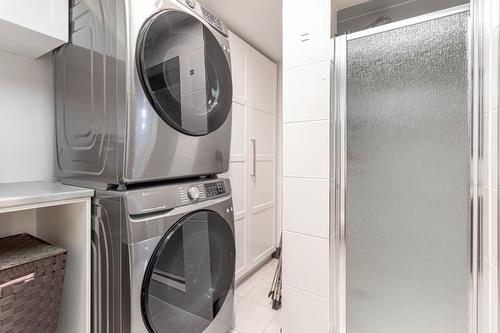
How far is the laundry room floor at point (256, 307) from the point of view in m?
1.59

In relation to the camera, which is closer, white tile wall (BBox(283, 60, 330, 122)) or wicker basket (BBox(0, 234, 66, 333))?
wicker basket (BBox(0, 234, 66, 333))

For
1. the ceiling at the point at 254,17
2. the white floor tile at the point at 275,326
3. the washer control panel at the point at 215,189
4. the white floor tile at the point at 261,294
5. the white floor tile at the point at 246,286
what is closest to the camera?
the washer control panel at the point at 215,189

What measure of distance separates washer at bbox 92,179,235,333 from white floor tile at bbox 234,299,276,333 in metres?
0.34

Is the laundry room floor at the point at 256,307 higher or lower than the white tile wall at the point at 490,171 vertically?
lower

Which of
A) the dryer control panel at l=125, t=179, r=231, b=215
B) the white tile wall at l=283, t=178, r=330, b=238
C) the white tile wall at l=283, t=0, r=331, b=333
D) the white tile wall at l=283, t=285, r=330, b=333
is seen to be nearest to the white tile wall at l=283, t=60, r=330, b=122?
the white tile wall at l=283, t=0, r=331, b=333

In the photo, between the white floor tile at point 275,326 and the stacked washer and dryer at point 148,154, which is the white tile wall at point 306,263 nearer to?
the stacked washer and dryer at point 148,154

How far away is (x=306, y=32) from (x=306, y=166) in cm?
71

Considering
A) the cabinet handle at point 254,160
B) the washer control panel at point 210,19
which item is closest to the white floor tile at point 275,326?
the cabinet handle at point 254,160

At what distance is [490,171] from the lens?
0.86m

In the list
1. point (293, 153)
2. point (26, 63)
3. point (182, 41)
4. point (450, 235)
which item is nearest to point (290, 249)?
point (293, 153)

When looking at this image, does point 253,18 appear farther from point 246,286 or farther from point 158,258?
point 246,286

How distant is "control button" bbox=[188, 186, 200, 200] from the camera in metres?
1.16

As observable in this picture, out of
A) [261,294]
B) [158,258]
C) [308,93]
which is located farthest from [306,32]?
[261,294]

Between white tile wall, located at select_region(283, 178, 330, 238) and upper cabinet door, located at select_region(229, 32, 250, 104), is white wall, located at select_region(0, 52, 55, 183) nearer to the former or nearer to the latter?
upper cabinet door, located at select_region(229, 32, 250, 104)
